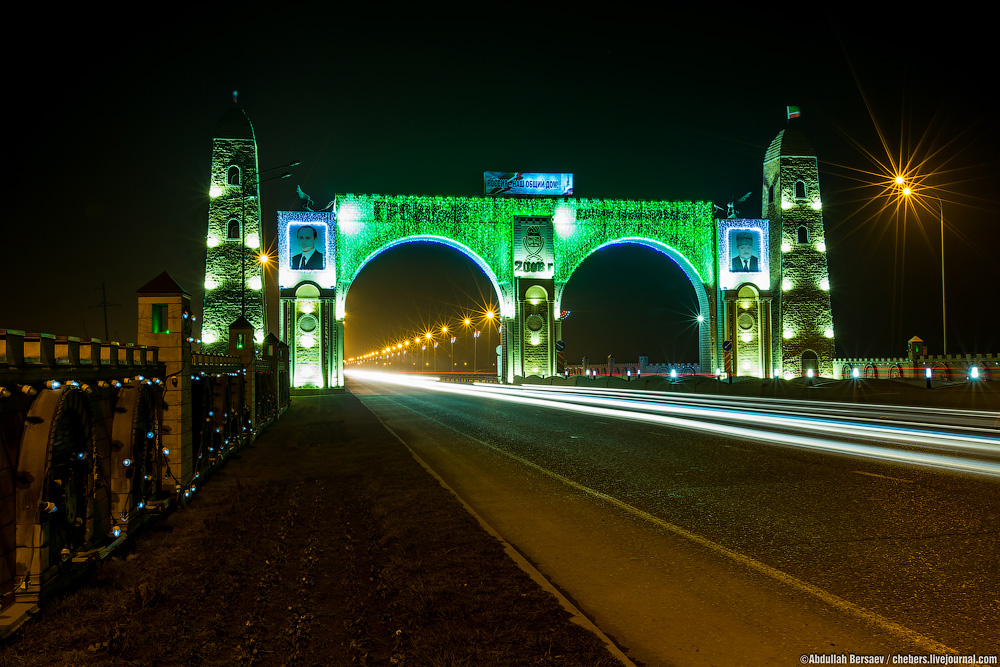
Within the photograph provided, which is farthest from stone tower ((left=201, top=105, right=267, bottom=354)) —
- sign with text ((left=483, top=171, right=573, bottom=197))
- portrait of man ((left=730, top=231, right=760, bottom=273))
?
portrait of man ((left=730, top=231, right=760, bottom=273))

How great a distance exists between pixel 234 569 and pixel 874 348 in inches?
3756

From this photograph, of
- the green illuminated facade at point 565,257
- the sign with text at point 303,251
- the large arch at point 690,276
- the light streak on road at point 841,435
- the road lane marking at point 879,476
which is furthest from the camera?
the large arch at point 690,276

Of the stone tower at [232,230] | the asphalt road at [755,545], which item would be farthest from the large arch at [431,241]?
the asphalt road at [755,545]

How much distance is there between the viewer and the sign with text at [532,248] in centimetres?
5688

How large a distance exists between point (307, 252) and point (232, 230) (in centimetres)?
605

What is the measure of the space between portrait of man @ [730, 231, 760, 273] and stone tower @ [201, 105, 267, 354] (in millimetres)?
37845

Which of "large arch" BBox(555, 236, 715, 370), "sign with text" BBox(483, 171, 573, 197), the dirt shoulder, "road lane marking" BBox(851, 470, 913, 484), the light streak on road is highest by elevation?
"sign with text" BBox(483, 171, 573, 197)

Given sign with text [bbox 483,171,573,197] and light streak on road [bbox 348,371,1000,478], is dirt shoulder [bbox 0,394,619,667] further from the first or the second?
sign with text [bbox 483,171,573,197]

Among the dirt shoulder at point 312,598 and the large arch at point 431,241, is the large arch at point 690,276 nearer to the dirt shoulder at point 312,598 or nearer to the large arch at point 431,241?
the large arch at point 431,241

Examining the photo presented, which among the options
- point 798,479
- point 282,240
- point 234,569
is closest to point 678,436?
point 798,479

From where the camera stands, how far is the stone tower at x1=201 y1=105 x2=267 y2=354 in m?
48.3

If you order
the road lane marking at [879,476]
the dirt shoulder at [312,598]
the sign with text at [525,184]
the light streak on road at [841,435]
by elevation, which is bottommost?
the dirt shoulder at [312,598]

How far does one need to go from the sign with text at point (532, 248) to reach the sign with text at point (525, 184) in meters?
2.19

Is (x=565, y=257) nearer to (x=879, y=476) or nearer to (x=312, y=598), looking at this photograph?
(x=879, y=476)
